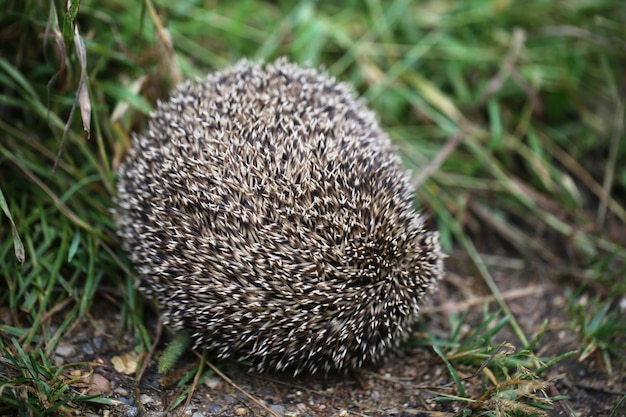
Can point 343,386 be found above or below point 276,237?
below

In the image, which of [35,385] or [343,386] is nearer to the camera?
[35,385]

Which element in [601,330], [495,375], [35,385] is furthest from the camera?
[601,330]

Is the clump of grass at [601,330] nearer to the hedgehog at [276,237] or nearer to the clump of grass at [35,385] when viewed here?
the hedgehog at [276,237]

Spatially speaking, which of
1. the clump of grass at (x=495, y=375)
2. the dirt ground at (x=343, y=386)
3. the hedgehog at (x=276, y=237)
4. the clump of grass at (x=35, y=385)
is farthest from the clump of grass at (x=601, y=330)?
the clump of grass at (x=35, y=385)

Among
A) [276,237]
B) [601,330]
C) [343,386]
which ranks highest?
[276,237]

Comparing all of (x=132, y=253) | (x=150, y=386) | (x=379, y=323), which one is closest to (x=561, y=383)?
(x=379, y=323)

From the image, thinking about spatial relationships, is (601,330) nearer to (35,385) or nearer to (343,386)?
(343,386)

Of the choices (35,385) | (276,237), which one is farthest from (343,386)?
(35,385)
